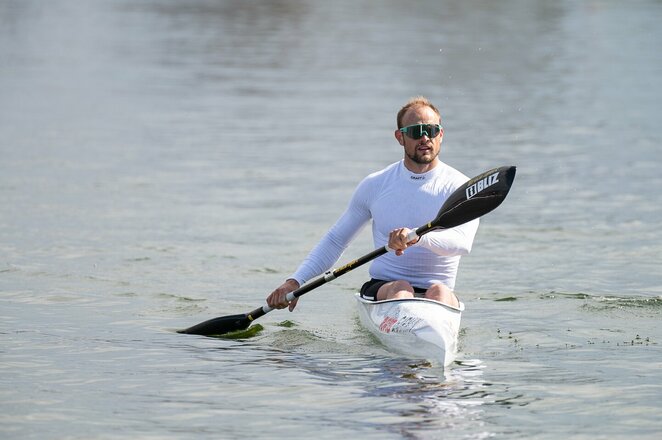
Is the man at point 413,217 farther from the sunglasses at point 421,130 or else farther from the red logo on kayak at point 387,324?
the red logo on kayak at point 387,324

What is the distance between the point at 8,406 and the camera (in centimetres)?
848

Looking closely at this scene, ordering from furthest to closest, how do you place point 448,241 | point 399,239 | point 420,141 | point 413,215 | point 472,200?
point 413,215
point 420,141
point 448,241
point 472,200
point 399,239

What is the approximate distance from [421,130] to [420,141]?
12 cm

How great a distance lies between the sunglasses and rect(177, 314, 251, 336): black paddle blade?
2195 mm

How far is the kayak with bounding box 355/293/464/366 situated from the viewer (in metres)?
9.38

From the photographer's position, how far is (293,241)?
14805 millimetres

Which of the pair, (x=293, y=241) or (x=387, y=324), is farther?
(x=293, y=241)

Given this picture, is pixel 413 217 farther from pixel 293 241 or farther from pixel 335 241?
pixel 293 241

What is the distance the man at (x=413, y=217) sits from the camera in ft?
32.8

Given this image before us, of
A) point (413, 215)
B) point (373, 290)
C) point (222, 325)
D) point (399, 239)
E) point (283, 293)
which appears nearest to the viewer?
point (399, 239)

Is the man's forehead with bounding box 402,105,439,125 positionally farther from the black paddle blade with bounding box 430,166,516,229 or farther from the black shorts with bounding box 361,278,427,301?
the black shorts with bounding box 361,278,427,301

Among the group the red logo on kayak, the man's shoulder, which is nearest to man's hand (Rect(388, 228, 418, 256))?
the red logo on kayak

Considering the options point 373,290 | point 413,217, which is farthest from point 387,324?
point 413,217

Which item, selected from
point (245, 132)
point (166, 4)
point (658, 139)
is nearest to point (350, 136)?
point (245, 132)
